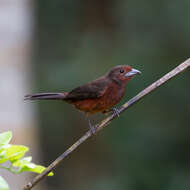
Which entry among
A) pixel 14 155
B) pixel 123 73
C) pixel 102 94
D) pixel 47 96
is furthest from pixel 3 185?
pixel 123 73

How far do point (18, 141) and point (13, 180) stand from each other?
4.19 ft

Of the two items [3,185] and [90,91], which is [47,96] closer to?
[90,91]

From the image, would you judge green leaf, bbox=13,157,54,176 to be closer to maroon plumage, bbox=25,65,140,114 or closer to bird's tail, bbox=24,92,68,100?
bird's tail, bbox=24,92,68,100

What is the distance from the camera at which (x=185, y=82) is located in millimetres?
7133

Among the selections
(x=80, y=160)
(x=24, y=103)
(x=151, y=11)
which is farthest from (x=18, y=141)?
(x=151, y=11)

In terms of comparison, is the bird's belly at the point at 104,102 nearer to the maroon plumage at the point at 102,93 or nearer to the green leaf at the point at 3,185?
the maroon plumage at the point at 102,93

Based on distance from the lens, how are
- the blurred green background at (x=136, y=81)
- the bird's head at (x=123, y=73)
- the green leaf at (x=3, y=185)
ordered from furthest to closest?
1. the blurred green background at (x=136, y=81)
2. the bird's head at (x=123, y=73)
3. the green leaf at (x=3, y=185)

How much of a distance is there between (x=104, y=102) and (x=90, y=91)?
299mm

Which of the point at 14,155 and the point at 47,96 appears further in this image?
the point at 47,96

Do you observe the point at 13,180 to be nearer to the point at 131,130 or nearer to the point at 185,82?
the point at 131,130

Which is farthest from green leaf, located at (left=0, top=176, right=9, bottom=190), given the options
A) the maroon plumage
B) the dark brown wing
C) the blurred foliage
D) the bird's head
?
the bird's head

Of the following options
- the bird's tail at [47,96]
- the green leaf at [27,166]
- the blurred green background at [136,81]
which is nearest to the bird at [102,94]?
the bird's tail at [47,96]

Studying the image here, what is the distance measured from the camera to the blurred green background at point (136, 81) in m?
7.25

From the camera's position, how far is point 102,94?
396 cm
